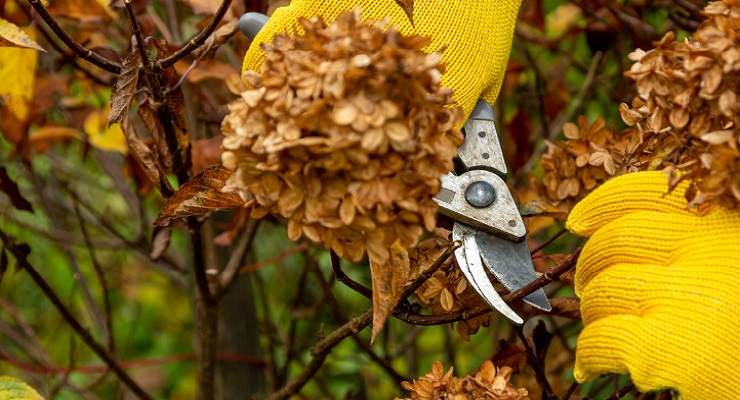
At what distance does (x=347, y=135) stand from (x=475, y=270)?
0.81 feet

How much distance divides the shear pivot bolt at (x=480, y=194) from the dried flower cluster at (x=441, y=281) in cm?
6

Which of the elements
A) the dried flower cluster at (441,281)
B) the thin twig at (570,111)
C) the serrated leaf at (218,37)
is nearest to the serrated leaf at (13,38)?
the serrated leaf at (218,37)

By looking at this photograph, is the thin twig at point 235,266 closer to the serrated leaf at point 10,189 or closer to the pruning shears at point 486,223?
the serrated leaf at point 10,189

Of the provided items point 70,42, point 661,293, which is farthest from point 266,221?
point 661,293

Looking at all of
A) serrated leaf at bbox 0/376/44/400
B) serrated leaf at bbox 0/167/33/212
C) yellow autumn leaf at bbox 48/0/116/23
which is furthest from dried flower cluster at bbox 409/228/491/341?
yellow autumn leaf at bbox 48/0/116/23

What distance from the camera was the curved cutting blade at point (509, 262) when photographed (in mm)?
879

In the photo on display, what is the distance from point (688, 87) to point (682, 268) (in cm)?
13

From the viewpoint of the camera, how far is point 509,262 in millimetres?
895

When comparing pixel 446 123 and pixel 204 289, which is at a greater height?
pixel 446 123

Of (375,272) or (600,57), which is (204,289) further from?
(600,57)

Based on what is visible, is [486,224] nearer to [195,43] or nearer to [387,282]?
[387,282]

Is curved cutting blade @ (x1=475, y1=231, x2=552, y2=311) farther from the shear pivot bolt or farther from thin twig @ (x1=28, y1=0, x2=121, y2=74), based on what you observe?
thin twig @ (x1=28, y1=0, x2=121, y2=74)

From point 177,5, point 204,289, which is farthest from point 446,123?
point 177,5

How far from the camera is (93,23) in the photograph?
1482 millimetres
